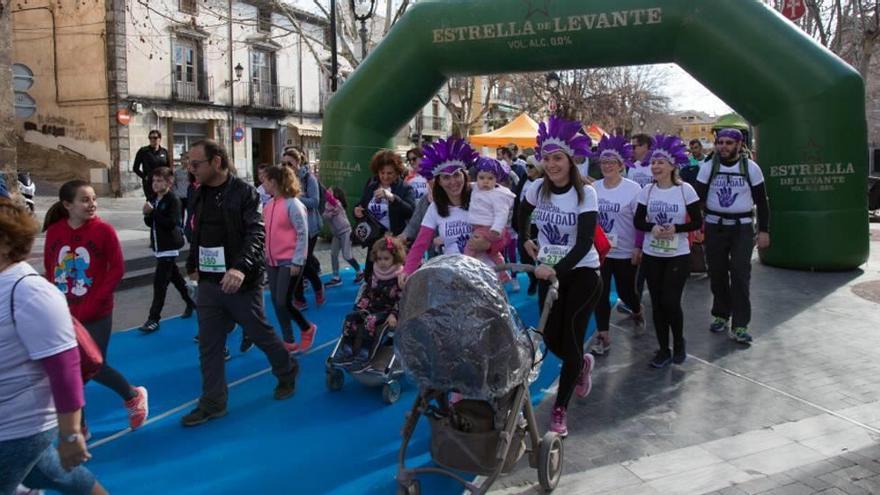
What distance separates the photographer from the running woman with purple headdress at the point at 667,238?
5.33 metres

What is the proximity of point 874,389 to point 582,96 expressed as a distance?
28.8 meters

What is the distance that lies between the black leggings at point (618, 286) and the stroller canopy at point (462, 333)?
2770mm

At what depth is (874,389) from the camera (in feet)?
15.9

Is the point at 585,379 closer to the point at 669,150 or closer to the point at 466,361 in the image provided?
the point at 466,361

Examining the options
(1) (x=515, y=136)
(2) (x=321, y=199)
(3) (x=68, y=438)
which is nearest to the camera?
(3) (x=68, y=438)

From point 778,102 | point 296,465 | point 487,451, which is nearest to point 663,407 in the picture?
point 487,451

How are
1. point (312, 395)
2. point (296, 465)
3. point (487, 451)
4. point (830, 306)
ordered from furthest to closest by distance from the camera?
point (830, 306) → point (312, 395) → point (296, 465) → point (487, 451)

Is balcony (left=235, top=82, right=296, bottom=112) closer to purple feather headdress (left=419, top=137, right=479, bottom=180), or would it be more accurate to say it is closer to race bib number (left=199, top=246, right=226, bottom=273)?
purple feather headdress (left=419, top=137, right=479, bottom=180)

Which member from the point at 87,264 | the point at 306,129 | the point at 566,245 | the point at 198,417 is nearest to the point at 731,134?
the point at 566,245

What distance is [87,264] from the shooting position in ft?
13.4

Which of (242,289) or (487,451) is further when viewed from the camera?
(242,289)

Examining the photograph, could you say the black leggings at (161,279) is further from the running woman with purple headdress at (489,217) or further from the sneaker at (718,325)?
the sneaker at (718,325)

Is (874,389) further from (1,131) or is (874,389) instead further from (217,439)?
(1,131)

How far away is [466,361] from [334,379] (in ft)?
7.78
